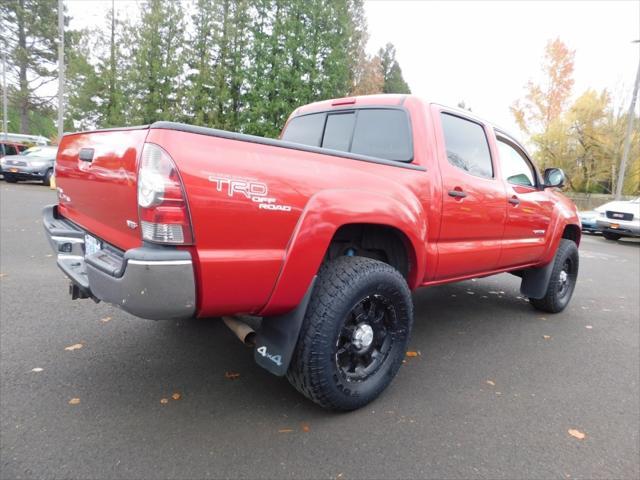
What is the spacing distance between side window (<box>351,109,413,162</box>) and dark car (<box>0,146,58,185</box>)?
1666cm

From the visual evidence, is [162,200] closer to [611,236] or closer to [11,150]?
[611,236]

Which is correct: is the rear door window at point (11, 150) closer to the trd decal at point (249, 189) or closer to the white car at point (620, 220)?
the trd decal at point (249, 189)

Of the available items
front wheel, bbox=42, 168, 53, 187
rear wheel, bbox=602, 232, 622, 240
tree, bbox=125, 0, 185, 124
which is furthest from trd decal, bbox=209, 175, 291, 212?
tree, bbox=125, 0, 185, 124

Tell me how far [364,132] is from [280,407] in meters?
2.05

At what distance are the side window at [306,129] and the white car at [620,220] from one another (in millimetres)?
12631

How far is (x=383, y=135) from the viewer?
319 centimetres

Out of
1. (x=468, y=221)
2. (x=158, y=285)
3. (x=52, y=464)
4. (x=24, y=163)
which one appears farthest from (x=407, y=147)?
(x=24, y=163)

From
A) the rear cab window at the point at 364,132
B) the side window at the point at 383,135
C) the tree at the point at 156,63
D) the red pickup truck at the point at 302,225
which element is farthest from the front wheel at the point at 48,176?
the side window at the point at 383,135

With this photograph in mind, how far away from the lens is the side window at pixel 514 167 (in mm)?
3898

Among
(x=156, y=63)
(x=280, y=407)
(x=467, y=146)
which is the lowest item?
(x=280, y=407)

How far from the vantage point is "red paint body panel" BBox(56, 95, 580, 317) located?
190 centimetres

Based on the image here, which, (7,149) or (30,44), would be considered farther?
(30,44)

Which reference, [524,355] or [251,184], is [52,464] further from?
[524,355]

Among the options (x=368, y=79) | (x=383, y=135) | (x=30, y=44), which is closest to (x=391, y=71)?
(x=368, y=79)
